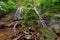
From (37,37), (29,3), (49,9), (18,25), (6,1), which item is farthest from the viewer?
(6,1)

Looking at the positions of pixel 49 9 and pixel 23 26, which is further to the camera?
pixel 49 9

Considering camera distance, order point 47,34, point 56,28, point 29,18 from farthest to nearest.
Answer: point 29,18, point 56,28, point 47,34

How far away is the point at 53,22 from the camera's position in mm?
10320

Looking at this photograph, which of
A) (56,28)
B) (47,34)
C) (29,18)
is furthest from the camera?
(29,18)

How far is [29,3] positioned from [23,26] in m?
3.12

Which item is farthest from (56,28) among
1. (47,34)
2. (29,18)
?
(29,18)

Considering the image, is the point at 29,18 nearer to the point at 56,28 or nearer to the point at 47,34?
the point at 56,28

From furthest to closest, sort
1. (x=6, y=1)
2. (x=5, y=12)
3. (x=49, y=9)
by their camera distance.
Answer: (x=6, y=1)
(x=5, y=12)
(x=49, y=9)

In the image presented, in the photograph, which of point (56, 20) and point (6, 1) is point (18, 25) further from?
point (6, 1)

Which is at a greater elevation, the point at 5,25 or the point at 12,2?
the point at 12,2

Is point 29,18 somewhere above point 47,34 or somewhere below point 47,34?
above

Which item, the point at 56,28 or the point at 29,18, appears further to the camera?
the point at 29,18

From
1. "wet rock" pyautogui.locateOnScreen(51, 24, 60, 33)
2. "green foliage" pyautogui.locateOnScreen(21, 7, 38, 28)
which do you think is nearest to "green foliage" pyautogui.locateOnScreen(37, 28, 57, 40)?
"wet rock" pyautogui.locateOnScreen(51, 24, 60, 33)

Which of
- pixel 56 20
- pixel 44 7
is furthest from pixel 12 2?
pixel 56 20
